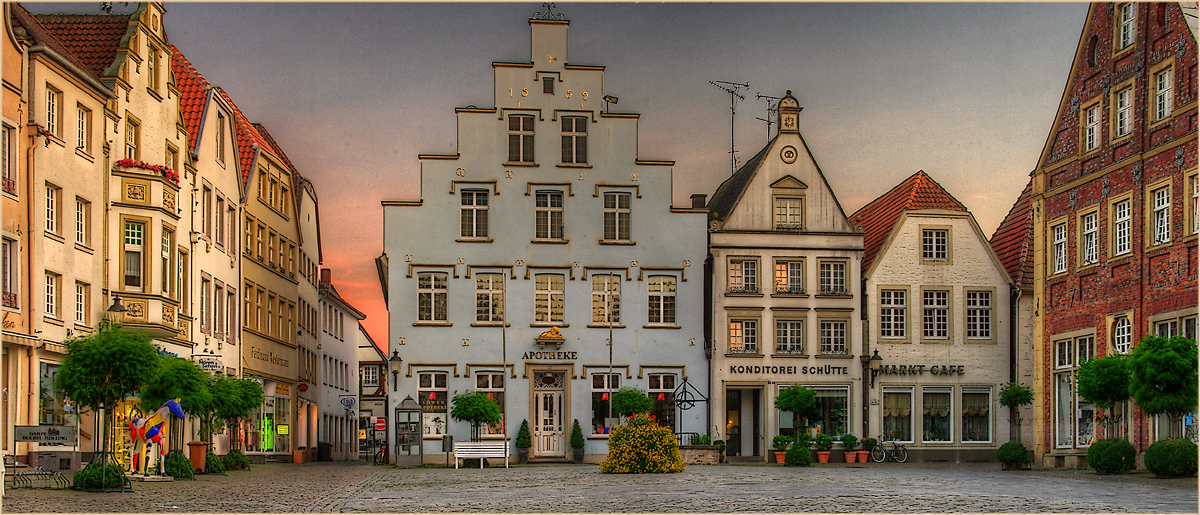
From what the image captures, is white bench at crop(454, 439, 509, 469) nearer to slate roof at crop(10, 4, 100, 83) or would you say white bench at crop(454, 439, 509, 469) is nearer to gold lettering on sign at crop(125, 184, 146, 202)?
gold lettering on sign at crop(125, 184, 146, 202)

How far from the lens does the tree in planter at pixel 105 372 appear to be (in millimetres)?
24766

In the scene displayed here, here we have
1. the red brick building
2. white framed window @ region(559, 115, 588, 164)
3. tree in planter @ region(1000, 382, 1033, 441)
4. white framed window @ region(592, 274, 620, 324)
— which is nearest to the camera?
the red brick building

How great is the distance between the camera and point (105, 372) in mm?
24969

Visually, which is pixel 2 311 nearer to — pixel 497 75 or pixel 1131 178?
pixel 497 75

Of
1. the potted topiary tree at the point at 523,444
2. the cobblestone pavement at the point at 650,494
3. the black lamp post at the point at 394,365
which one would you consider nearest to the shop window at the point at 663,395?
the potted topiary tree at the point at 523,444

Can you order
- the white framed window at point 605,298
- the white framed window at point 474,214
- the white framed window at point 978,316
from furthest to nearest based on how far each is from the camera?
the white framed window at point 978,316 < the white framed window at point 605,298 < the white framed window at point 474,214

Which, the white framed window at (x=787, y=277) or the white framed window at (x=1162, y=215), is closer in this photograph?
the white framed window at (x=1162, y=215)

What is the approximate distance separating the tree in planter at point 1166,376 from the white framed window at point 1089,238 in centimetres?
905

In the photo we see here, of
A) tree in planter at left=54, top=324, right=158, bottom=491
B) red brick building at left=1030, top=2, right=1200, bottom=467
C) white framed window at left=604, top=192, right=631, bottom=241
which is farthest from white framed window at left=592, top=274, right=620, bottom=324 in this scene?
tree in planter at left=54, top=324, right=158, bottom=491

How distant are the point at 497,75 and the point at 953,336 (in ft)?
56.0

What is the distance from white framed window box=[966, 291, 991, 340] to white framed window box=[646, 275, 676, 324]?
975cm

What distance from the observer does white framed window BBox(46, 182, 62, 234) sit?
1204 inches

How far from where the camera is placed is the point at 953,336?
150ft

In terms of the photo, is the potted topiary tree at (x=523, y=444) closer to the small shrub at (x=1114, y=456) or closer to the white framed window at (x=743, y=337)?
the white framed window at (x=743, y=337)
